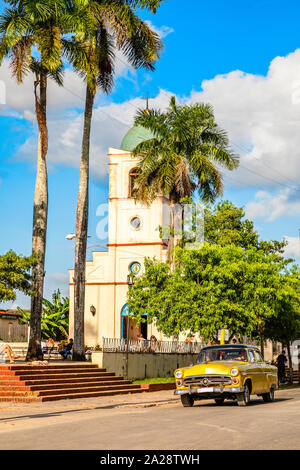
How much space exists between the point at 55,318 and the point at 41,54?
2735cm

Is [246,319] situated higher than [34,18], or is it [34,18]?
[34,18]

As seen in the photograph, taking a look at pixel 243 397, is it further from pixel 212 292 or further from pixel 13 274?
pixel 212 292

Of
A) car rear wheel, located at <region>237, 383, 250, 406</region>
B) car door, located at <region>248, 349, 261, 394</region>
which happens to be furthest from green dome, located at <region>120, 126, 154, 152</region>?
car rear wheel, located at <region>237, 383, 250, 406</region>

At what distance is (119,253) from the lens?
47312 mm

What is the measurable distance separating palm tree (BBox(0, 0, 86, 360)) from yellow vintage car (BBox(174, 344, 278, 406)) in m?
8.59

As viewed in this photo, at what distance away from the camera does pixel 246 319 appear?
30750 mm

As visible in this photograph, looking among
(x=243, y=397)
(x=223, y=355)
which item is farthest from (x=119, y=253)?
(x=243, y=397)

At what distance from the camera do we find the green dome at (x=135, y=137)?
162 feet

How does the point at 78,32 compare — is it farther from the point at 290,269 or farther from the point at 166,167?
the point at 290,269

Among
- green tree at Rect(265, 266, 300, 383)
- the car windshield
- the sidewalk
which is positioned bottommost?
the sidewalk

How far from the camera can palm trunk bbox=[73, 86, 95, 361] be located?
95.7 ft

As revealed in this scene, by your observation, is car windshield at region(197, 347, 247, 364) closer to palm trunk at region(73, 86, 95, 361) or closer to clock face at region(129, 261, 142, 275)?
palm trunk at region(73, 86, 95, 361)
